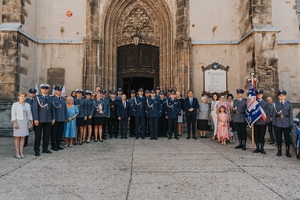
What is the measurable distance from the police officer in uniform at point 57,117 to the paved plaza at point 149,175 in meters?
0.53

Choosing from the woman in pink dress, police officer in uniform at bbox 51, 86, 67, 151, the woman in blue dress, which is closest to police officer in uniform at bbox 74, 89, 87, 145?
the woman in blue dress

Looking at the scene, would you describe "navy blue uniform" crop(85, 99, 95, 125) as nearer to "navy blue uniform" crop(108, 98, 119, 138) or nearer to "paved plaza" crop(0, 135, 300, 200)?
"navy blue uniform" crop(108, 98, 119, 138)

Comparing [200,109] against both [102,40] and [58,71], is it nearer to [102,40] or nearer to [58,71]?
[102,40]

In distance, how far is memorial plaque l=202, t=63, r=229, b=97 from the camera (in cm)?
1266

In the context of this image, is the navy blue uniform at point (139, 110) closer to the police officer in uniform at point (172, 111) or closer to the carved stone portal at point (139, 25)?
the police officer in uniform at point (172, 111)

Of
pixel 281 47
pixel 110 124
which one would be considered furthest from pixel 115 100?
pixel 281 47

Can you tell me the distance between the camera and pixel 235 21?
42.7ft

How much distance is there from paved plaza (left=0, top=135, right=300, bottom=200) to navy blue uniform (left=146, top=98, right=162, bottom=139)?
246 cm

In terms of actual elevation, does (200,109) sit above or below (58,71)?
below

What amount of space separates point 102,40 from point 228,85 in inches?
260

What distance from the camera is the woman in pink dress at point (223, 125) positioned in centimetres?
888

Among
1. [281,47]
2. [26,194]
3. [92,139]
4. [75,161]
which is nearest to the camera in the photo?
[26,194]

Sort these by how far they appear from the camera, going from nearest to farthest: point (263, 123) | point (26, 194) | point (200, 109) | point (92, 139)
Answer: point (26, 194)
point (263, 123)
point (92, 139)
point (200, 109)

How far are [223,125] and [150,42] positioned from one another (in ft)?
21.9
